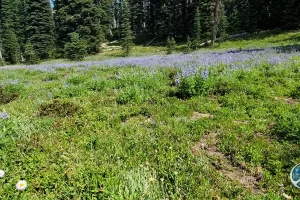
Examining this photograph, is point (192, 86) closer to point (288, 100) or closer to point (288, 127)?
point (288, 100)

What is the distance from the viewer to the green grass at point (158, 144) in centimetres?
358

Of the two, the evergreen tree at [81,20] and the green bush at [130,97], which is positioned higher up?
the evergreen tree at [81,20]

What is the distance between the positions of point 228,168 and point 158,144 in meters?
1.41

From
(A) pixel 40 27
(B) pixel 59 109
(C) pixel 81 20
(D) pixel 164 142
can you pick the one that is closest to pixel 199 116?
(D) pixel 164 142

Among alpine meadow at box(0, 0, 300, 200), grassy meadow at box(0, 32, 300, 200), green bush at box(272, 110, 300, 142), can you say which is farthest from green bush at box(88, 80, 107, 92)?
green bush at box(272, 110, 300, 142)

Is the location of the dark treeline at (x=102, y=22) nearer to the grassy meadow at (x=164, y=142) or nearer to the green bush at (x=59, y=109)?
the green bush at (x=59, y=109)

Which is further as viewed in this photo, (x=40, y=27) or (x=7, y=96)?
(x=40, y=27)

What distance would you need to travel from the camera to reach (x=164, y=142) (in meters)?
4.93

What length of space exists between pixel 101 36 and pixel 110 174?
4504 centimetres

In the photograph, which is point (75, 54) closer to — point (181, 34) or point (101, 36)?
point (101, 36)

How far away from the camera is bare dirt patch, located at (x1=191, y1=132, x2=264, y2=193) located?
3.86 metres

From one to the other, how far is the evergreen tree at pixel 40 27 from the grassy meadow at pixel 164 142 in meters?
43.4

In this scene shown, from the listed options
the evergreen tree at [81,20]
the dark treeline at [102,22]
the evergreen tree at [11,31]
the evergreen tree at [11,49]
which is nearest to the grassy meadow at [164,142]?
the dark treeline at [102,22]

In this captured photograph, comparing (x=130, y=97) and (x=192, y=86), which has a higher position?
(x=192, y=86)
